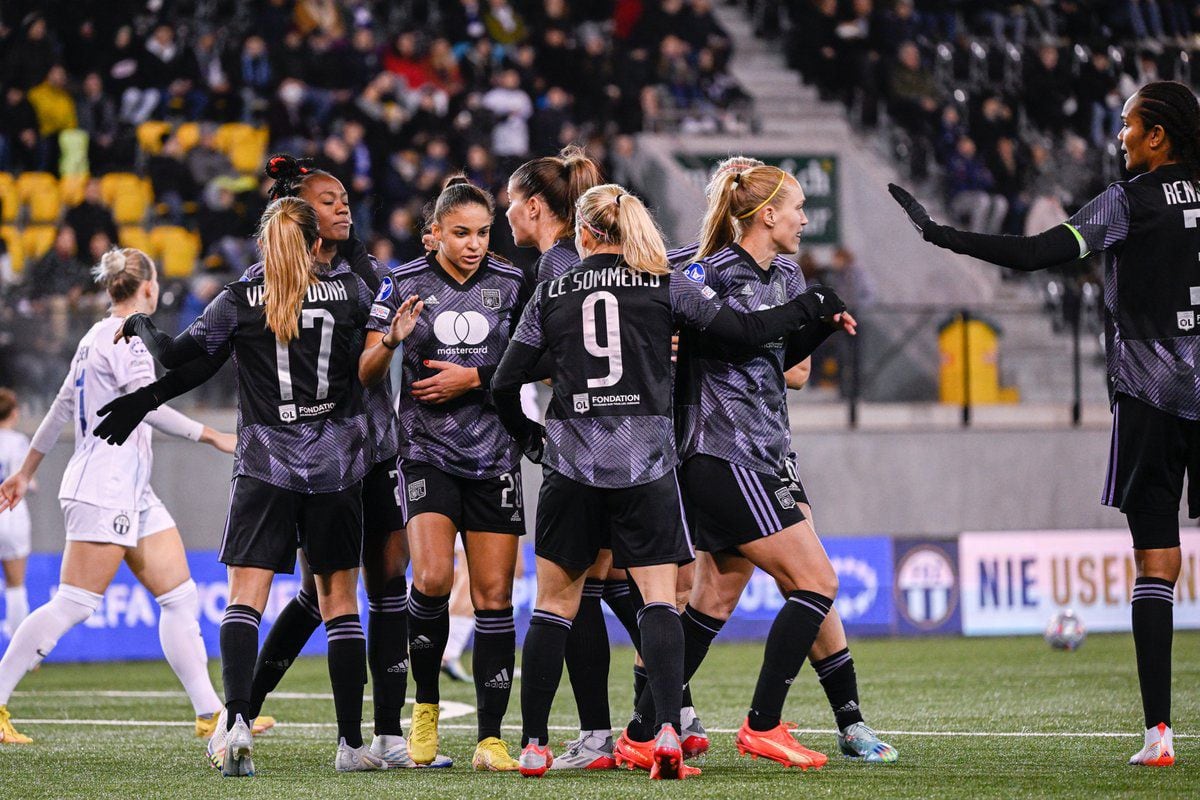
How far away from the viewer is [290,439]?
20.6 ft

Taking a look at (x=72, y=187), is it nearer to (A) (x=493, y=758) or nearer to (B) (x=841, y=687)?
(A) (x=493, y=758)

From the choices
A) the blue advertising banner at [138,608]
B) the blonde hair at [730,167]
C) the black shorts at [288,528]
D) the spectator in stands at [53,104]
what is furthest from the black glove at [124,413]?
the spectator in stands at [53,104]

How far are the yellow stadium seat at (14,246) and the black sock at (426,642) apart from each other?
1074 centimetres

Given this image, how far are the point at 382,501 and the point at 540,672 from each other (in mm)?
1111

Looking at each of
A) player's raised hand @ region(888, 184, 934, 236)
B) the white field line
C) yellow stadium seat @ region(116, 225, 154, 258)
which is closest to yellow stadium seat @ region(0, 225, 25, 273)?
yellow stadium seat @ region(116, 225, 154, 258)

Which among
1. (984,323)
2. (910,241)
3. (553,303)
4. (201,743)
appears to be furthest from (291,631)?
(910,241)

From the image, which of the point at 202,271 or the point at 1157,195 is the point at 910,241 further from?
the point at 1157,195

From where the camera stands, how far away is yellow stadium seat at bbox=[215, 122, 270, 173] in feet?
59.0

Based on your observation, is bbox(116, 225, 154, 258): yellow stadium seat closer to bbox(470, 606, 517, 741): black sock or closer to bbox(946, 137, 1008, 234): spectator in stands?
bbox(946, 137, 1008, 234): spectator in stands

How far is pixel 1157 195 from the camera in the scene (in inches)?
233

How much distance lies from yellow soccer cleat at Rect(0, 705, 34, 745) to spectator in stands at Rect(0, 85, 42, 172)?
10980 mm

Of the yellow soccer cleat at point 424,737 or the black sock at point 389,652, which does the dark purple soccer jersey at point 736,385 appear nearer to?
the black sock at point 389,652

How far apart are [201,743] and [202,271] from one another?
9.53m

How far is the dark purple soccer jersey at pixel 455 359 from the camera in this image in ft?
21.2
